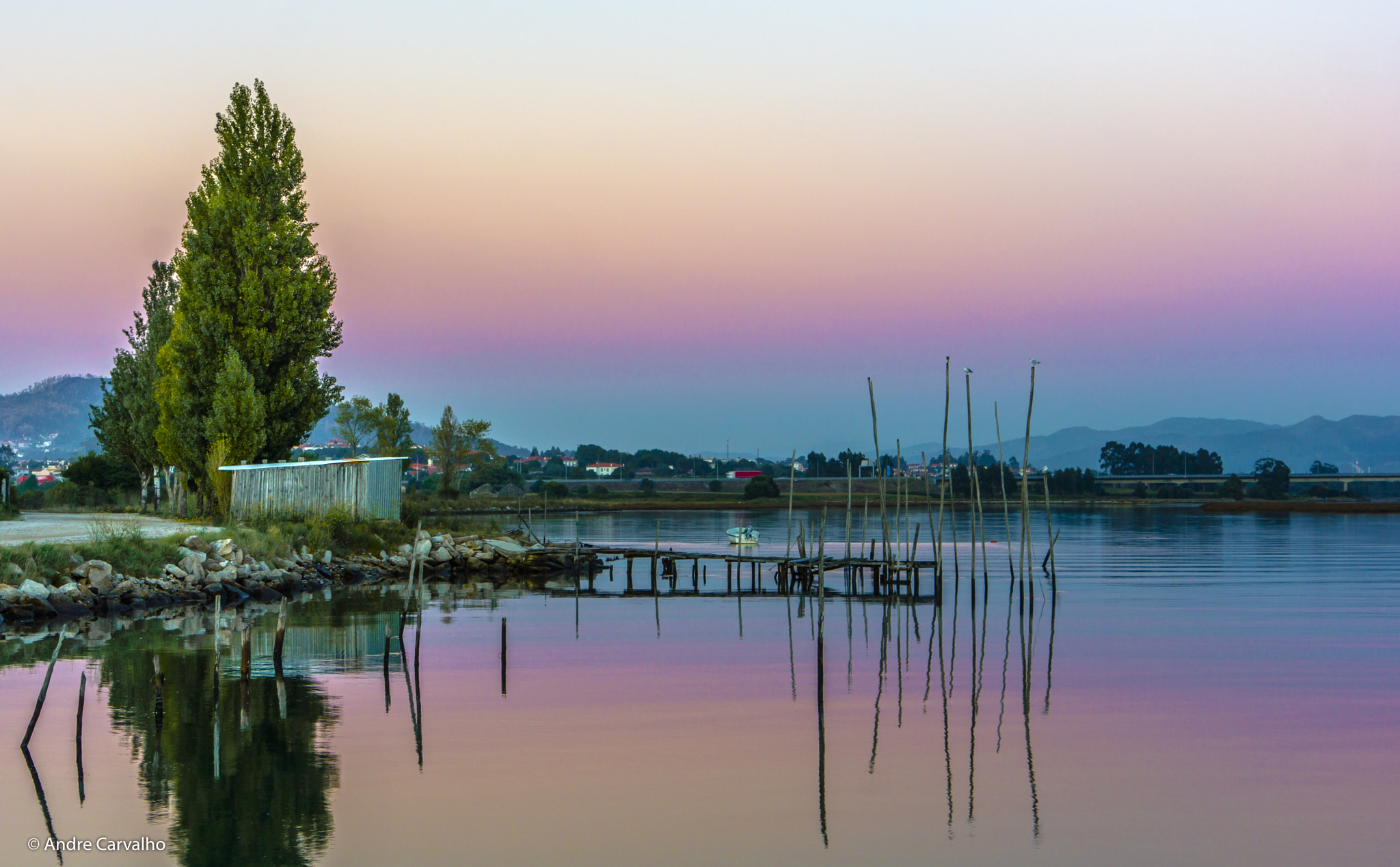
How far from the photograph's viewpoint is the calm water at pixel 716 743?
43.7ft

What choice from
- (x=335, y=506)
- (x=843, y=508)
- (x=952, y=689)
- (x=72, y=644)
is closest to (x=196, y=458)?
(x=335, y=506)

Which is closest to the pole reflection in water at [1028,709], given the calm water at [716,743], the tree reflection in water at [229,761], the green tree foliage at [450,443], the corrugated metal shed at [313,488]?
the calm water at [716,743]

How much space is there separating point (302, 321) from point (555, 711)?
2592cm

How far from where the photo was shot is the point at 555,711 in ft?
66.4

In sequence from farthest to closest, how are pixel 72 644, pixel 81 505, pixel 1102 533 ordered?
pixel 1102 533 < pixel 81 505 < pixel 72 644

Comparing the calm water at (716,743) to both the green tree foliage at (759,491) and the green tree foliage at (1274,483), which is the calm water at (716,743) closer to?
the green tree foliage at (759,491)

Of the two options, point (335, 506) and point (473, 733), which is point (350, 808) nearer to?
point (473, 733)

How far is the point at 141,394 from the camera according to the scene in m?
48.8

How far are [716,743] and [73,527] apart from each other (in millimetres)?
27677

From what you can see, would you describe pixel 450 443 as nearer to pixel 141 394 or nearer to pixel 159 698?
pixel 141 394

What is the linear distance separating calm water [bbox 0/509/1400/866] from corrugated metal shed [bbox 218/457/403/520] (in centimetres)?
958

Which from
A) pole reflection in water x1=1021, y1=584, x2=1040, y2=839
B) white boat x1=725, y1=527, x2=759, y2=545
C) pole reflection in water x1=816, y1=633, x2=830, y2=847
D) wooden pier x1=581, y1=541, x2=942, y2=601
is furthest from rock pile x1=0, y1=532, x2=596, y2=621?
white boat x1=725, y1=527, x2=759, y2=545

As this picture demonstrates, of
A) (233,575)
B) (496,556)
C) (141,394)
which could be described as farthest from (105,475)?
(233,575)

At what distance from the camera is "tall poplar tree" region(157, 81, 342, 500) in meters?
40.9
